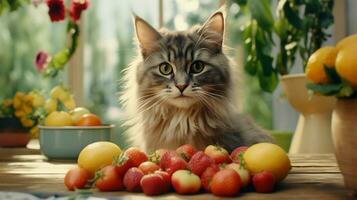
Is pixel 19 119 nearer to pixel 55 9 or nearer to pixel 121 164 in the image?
pixel 55 9

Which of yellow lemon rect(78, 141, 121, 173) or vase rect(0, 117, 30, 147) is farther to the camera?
vase rect(0, 117, 30, 147)

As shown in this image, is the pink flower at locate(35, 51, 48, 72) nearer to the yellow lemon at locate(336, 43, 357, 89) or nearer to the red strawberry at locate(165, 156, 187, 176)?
the red strawberry at locate(165, 156, 187, 176)

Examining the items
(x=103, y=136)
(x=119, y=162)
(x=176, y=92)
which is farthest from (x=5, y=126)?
(x=119, y=162)

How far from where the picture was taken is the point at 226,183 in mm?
951

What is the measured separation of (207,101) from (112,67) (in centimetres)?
225

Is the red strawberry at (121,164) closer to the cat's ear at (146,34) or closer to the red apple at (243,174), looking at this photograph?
the red apple at (243,174)

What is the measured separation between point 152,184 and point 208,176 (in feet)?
0.39

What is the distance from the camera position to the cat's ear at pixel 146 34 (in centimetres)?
171

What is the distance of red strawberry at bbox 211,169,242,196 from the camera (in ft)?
3.12

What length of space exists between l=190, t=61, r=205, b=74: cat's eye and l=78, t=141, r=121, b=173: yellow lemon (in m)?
0.55

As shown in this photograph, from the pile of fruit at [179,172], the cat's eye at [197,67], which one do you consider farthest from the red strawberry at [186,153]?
the cat's eye at [197,67]

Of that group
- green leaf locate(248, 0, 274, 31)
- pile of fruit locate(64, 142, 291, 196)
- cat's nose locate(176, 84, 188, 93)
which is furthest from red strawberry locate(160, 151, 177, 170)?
green leaf locate(248, 0, 274, 31)

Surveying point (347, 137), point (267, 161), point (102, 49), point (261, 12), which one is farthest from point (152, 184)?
point (102, 49)

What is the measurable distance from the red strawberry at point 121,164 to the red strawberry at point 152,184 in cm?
9
